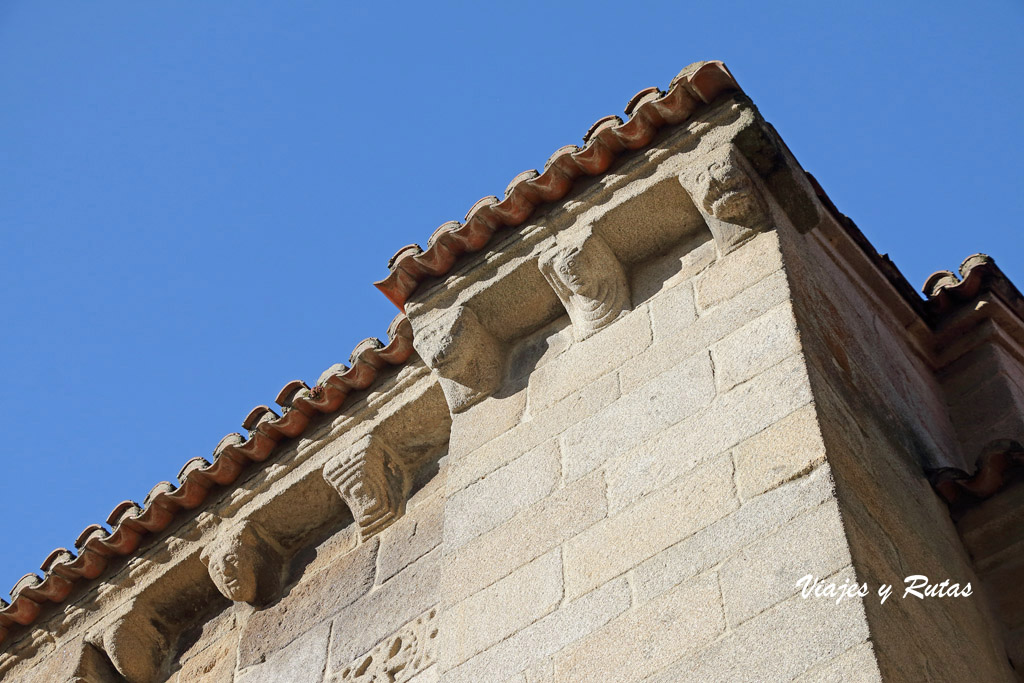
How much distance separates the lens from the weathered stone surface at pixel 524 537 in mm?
3912

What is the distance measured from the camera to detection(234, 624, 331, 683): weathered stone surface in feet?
16.2

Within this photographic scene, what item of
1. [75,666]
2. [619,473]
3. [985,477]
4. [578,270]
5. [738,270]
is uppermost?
[578,270]

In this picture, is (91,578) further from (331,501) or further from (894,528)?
(894,528)

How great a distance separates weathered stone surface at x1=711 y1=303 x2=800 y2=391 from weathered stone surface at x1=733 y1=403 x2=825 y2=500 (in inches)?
11.5

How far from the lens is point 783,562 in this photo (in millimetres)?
3240

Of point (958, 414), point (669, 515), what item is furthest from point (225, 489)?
point (958, 414)

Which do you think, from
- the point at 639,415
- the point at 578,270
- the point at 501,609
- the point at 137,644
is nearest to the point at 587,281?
the point at 578,270

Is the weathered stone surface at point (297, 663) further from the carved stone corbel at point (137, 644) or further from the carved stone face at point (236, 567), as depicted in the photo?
the carved stone corbel at point (137, 644)

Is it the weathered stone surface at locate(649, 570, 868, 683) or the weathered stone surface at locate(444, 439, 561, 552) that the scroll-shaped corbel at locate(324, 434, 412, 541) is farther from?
the weathered stone surface at locate(649, 570, 868, 683)

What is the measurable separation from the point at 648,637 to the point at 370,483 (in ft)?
7.34

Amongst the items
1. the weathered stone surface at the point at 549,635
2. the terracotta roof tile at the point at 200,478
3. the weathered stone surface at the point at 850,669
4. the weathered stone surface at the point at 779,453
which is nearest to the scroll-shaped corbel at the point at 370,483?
the terracotta roof tile at the point at 200,478

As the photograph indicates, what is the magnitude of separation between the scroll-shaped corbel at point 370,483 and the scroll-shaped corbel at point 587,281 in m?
1.10

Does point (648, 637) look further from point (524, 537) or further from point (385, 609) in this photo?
point (385, 609)

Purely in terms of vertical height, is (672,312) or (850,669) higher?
(672,312)
